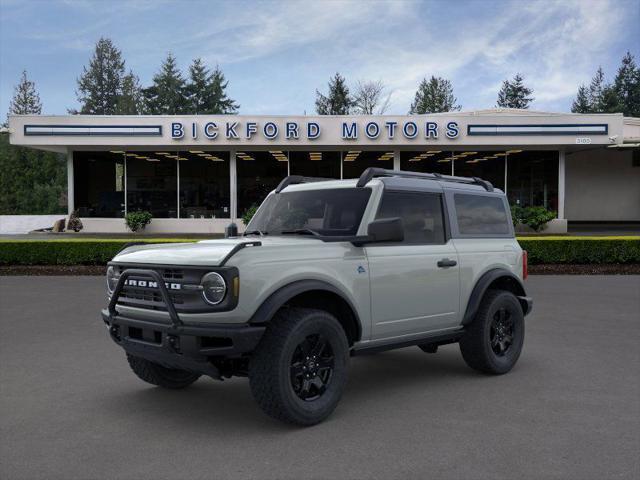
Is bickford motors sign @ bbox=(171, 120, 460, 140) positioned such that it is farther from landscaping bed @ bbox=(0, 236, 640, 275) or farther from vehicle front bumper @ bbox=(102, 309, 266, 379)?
vehicle front bumper @ bbox=(102, 309, 266, 379)

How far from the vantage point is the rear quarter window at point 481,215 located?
6234 millimetres

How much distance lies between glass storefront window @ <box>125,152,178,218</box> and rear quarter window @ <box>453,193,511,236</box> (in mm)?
23303

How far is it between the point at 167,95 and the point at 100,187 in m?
46.7

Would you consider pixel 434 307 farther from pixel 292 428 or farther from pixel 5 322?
pixel 5 322

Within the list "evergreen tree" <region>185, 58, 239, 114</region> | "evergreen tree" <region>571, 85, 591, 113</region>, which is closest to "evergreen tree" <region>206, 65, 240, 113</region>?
"evergreen tree" <region>185, 58, 239, 114</region>

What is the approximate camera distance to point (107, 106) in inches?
3167

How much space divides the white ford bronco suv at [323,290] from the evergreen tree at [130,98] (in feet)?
236

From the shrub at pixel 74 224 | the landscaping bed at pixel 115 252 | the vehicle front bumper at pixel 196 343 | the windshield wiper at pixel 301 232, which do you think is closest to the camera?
the vehicle front bumper at pixel 196 343

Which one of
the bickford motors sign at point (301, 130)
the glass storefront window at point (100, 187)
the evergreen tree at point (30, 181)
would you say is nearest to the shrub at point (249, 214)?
the bickford motors sign at point (301, 130)

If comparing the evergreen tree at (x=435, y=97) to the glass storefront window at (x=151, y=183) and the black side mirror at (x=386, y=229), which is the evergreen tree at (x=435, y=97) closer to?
the glass storefront window at (x=151, y=183)

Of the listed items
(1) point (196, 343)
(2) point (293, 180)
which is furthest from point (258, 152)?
(1) point (196, 343)

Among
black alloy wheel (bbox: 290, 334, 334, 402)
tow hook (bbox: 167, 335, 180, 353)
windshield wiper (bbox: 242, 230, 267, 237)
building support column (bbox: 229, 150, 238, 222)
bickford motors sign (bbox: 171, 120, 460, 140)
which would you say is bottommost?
black alloy wheel (bbox: 290, 334, 334, 402)

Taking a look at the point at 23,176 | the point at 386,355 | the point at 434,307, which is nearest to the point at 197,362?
the point at 434,307

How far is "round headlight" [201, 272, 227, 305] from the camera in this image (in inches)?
169
